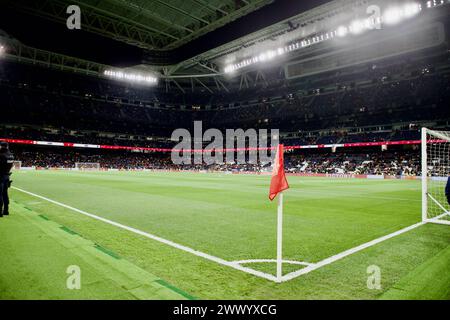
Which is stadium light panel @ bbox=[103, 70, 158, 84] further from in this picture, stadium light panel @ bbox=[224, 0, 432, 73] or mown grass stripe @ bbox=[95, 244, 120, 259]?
mown grass stripe @ bbox=[95, 244, 120, 259]

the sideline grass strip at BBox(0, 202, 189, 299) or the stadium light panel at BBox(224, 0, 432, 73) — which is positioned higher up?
the stadium light panel at BBox(224, 0, 432, 73)

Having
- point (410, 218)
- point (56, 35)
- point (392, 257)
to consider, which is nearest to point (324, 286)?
point (392, 257)

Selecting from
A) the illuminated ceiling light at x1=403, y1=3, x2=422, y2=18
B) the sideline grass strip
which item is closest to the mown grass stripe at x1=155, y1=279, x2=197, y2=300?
the sideline grass strip

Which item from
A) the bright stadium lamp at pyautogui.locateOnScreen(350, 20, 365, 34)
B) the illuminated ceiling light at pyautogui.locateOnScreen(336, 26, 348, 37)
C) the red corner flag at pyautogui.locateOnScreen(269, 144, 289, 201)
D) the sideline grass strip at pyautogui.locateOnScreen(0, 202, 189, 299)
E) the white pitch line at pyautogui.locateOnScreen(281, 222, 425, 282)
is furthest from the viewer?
the illuminated ceiling light at pyautogui.locateOnScreen(336, 26, 348, 37)

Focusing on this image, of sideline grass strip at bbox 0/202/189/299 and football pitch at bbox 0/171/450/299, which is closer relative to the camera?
sideline grass strip at bbox 0/202/189/299

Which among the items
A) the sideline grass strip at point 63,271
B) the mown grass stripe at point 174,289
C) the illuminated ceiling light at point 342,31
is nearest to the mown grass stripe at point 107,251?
the sideline grass strip at point 63,271

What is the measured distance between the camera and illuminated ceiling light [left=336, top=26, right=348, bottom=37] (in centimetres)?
3234

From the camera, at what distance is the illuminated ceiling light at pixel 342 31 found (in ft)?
106

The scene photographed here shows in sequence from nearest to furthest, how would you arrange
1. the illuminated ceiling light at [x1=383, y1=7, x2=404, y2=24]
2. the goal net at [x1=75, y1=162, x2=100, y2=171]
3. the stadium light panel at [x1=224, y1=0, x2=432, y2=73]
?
the stadium light panel at [x1=224, y1=0, x2=432, y2=73], the illuminated ceiling light at [x1=383, y1=7, x2=404, y2=24], the goal net at [x1=75, y1=162, x2=100, y2=171]

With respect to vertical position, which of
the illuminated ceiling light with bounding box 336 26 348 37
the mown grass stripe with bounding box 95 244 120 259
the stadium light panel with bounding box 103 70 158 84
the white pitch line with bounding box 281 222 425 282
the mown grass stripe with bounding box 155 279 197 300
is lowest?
the white pitch line with bounding box 281 222 425 282

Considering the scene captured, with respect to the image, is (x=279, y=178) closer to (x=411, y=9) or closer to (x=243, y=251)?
(x=243, y=251)

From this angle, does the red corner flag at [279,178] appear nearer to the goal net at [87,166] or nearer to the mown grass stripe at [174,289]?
the mown grass stripe at [174,289]

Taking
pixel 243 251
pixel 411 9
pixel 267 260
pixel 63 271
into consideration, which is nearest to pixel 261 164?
pixel 411 9

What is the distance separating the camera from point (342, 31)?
107 ft
